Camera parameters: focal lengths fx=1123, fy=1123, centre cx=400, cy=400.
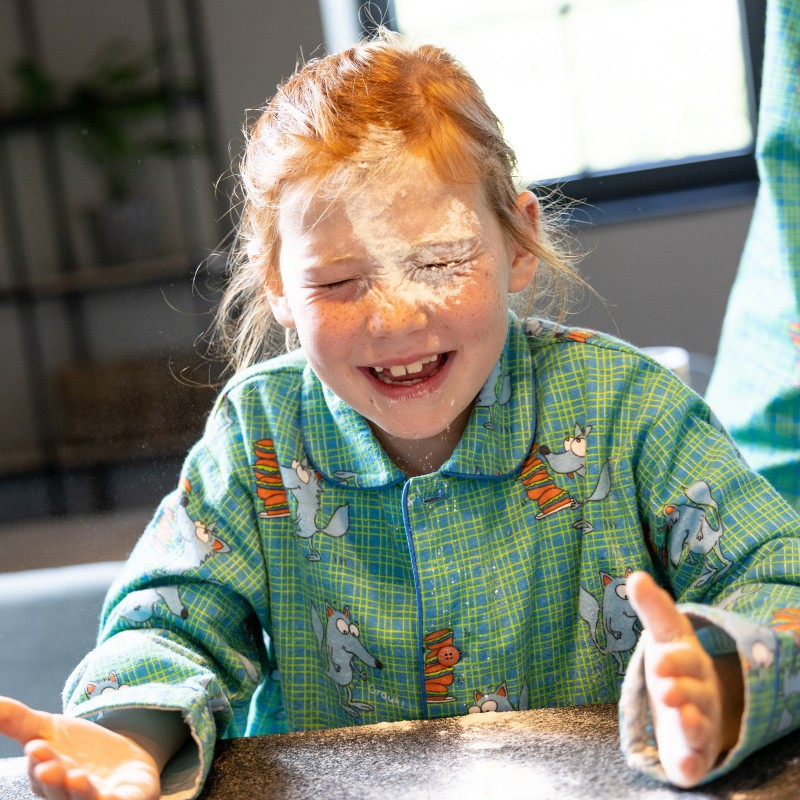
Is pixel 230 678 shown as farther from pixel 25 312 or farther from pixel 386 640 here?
pixel 25 312

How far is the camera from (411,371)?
837 mm

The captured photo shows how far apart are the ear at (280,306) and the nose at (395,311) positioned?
126mm

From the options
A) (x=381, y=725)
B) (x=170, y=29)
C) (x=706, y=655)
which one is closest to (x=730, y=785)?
(x=706, y=655)

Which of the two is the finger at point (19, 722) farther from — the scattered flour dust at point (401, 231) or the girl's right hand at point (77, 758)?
the scattered flour dust at point (401, 231)

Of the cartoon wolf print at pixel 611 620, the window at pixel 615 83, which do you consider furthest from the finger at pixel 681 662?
the window at pixel 615 83

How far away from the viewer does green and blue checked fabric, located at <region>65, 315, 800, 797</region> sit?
0.83 metres

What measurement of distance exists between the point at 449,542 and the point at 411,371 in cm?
13

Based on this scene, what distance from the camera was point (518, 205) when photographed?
91cm

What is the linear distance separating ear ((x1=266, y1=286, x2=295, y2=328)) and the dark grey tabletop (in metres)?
0.36

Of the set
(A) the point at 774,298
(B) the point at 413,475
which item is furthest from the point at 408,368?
(A) the point at 774,298

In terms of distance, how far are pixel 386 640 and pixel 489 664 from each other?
0.08 meters

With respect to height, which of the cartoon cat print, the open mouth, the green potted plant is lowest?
the cartoon cat print

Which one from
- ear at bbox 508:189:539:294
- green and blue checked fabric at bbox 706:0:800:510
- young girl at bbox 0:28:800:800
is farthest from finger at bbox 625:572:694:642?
green and blue checked fabric at bbox 706:0:800:510

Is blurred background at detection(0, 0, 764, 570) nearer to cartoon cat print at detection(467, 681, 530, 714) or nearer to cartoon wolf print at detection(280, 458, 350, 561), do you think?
cartoon wolf print at detection(280, 458, 350, 561)
